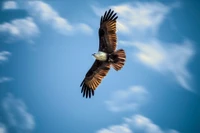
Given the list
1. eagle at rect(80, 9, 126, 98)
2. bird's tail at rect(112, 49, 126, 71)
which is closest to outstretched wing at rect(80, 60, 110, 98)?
eagle at rect(80, 9, 126, 98)

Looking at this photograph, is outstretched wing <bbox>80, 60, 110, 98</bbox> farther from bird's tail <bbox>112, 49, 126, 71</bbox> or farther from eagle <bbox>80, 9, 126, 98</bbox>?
bird's tail <bbox>112, 49, 126, 71</bbox>

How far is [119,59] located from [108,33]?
4.38 feet

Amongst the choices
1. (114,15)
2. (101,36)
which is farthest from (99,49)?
(114,15)

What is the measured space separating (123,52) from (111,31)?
4.07ft

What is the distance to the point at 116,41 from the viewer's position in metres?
13.8

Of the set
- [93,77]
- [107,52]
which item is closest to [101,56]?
[107,52]

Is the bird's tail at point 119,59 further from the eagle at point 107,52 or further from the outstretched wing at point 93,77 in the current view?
the outstretched wing at point 93,77

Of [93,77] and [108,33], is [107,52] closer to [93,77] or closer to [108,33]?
[108,33]

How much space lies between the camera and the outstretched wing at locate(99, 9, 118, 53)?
546 inches

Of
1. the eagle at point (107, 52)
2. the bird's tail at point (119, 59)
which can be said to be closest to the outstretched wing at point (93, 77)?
the eagle at point (107, 52)

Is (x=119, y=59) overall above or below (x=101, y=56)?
below

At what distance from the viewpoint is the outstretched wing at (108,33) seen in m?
13.9

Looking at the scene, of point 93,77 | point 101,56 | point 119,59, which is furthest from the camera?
point 93,77

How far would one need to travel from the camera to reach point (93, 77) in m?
15.3
